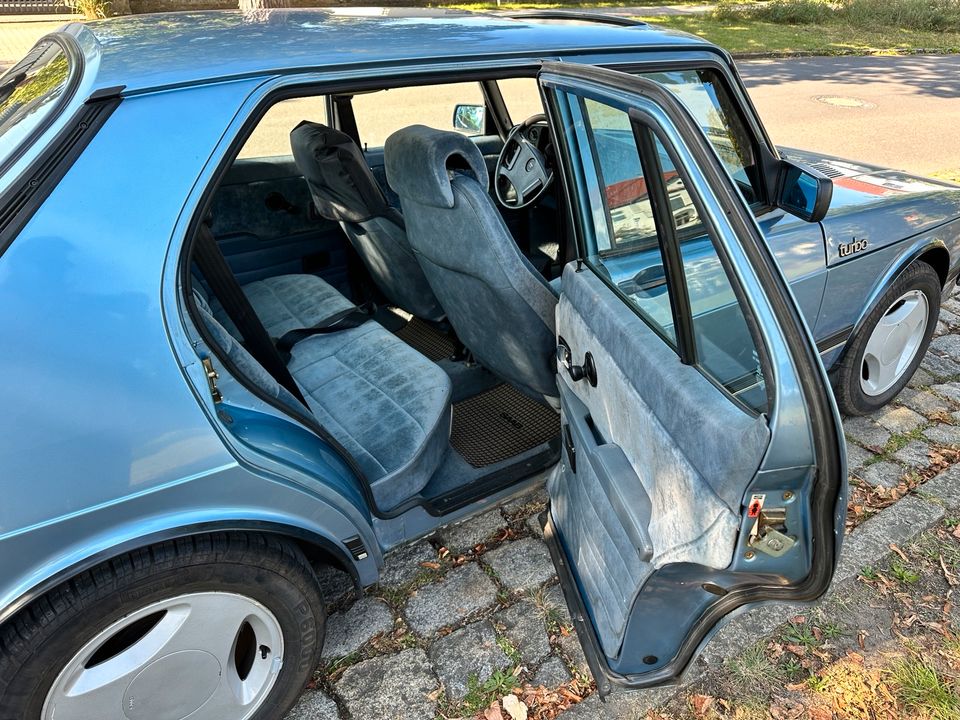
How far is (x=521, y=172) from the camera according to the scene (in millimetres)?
3283

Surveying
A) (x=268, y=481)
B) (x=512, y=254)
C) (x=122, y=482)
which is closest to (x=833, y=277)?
(x=512, y=254)

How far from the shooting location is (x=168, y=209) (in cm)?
152

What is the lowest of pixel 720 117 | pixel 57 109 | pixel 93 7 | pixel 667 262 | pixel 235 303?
pixel 235 303

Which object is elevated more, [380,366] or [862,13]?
[380,366]

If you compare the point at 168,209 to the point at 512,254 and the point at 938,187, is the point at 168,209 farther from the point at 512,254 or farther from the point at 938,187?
the point at 938,187

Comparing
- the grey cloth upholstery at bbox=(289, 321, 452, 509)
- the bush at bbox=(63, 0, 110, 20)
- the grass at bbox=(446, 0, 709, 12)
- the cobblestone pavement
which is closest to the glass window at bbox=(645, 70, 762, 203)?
the grey cloth upholstery at bbox=(289, 321, 452, 509)

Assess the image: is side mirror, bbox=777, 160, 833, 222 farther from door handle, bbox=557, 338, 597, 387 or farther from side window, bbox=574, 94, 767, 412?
door handle, bbox=557, 338, 597, 387

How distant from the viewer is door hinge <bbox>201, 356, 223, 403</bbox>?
1.57 meters

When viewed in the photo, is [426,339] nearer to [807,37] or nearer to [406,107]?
[406,107]

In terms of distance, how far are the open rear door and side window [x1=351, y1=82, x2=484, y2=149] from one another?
6.21 feet

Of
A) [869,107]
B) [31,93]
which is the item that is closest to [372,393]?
[31,93]

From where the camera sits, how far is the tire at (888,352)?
9.95 feet

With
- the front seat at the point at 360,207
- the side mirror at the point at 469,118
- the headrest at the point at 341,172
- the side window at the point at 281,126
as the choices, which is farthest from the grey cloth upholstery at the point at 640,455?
the side mirror at the point at 469,118

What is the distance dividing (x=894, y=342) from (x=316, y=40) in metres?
2.91
